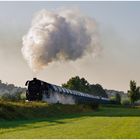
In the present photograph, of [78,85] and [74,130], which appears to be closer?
[74,130]

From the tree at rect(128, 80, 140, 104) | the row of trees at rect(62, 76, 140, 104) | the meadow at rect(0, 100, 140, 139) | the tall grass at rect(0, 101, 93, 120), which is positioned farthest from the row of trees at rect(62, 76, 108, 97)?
the meadow at rect(0, 100, 140, 139)

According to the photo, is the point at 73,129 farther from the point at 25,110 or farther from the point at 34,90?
the point at 34,90

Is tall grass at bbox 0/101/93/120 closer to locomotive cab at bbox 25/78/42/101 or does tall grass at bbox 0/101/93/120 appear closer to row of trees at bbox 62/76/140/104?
locomotive cab at bbox 25/78/42/101

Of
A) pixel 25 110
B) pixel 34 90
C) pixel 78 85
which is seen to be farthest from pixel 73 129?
pixel 78 85

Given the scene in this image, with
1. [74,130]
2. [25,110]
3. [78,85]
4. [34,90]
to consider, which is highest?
[78,85]

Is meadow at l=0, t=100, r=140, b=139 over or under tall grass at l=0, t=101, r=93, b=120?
under

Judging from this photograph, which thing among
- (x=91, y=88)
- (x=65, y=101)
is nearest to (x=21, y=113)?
(x=65, y=101)

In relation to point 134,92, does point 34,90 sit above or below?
below

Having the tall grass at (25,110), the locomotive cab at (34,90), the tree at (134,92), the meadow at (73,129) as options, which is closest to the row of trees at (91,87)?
the tree at (134,92)

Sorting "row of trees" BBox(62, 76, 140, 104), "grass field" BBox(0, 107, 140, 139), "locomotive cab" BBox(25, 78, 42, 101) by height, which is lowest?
"grass field" BBox(0, 107, 140, 139)

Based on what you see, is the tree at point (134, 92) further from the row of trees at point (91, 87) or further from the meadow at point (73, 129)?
the meadow at point (73, 129)

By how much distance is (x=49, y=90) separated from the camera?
218 feet

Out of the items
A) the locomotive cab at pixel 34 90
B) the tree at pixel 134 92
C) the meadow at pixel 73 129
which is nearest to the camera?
the meadow at pixel 73 129

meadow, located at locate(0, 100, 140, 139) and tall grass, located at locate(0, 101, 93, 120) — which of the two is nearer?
meadow, located at locate(0, 100, 140, 139)
